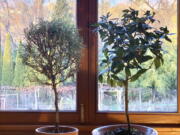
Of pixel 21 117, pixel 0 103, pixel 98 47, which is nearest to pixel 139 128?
pixel 98 47

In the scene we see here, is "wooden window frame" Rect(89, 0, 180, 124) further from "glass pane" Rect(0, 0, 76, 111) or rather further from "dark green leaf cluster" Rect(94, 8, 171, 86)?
"dark green leaf cluster" Rect(94, 8, 171, 86)

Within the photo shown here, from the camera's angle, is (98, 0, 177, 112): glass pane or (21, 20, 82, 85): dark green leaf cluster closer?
(21, 20, 82, 85): dark green leaf cluster

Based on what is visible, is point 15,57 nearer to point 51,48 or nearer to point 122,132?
point 51,48

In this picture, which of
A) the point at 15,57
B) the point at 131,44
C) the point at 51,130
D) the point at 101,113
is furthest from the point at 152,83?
the point at 15,57

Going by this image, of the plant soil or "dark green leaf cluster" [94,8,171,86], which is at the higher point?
"dark green leaf cluster" [94,8,171,86]

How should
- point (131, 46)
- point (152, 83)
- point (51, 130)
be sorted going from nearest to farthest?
point (131, 46) → point (51, 130) → point (152, 83)

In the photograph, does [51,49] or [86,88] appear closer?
[51,49]

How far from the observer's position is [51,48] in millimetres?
1915

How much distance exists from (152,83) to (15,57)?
38.6 inches

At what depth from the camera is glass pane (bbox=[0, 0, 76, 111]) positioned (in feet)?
7.56

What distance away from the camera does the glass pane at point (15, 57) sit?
2.30 meters

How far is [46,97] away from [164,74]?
2.78ft

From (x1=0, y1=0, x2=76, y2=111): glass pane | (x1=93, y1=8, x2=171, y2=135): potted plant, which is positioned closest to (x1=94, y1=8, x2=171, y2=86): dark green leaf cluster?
(x1=93, y1=8, x2=171, y2=135): potted plant

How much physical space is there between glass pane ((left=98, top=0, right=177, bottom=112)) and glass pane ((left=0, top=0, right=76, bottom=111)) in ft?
0.77
